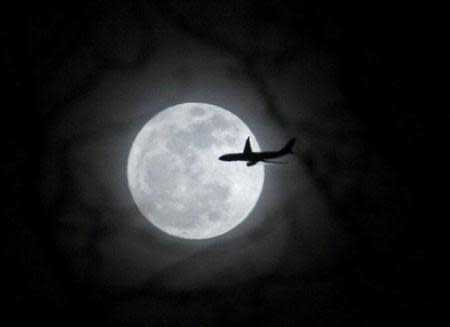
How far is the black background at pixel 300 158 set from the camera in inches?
305

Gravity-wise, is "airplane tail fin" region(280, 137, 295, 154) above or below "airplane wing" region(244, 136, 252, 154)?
above

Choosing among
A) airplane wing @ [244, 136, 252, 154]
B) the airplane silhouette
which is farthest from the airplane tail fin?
airplane wing @ [244, 136, 252, 154]

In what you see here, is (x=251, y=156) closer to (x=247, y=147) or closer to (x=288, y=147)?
(x=247, y=147)

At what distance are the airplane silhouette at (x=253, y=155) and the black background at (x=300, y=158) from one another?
561 mm

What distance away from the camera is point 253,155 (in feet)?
25.1

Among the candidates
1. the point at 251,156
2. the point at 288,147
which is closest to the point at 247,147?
the point at 251,156

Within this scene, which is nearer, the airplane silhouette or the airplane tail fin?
the airplane silhouette

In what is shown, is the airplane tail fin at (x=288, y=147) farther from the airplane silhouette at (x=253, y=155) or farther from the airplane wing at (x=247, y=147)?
the airplane wing at (x=247, y=147)

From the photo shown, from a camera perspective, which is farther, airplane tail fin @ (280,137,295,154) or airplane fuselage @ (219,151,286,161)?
airplane tail fin @ (280,137,295,154)

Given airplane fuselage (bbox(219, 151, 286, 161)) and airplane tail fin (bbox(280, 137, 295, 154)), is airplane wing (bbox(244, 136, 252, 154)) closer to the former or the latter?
airplane fuselage (bbox(219, 151, 286, 161))

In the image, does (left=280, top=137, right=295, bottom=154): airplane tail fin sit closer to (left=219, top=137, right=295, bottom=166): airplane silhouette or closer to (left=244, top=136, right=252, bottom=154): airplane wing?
(left=219, top=137, right=295, bottom=166): airplane silhouette

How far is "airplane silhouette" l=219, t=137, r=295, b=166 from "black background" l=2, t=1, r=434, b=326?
1.84 ft

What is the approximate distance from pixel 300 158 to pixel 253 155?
1.02 m

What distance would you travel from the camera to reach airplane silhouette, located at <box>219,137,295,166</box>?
7359mm
